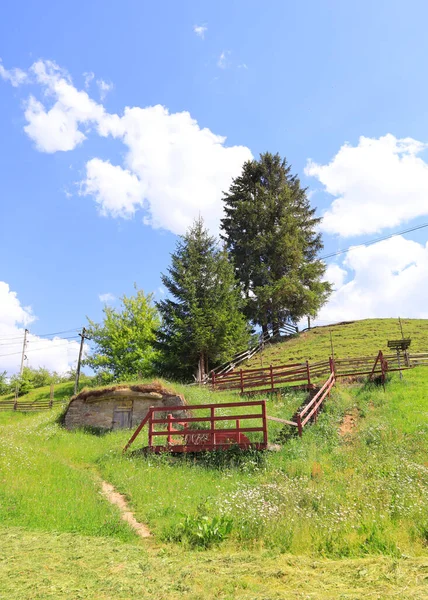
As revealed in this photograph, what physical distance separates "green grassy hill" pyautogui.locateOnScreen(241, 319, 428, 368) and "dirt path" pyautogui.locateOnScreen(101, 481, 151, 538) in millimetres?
22656

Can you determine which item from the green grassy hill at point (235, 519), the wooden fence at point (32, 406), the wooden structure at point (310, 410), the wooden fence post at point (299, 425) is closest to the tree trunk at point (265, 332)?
the wooden fence at point (32, 406)

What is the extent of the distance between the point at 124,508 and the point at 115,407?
38.3 ft

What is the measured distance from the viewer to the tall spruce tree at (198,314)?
27.8 metres

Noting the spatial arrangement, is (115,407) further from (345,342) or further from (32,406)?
(345,342)

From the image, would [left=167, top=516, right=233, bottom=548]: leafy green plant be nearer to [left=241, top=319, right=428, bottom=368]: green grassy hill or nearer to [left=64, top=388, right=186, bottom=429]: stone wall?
[left=64, top=388, right=186, bottom=429]: stone wall

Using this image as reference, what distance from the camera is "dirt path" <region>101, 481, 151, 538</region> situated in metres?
8.17

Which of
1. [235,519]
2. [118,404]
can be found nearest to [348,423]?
[235,519]

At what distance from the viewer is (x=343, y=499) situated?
8.92m

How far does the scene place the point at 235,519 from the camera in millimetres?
8086

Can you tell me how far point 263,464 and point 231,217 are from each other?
1502 inches

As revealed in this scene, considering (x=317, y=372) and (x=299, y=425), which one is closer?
(x=299, y=425)

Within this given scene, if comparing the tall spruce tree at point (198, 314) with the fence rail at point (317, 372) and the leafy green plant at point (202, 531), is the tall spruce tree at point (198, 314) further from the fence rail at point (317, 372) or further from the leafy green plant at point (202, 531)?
the leafy green plant at point (202, 531)

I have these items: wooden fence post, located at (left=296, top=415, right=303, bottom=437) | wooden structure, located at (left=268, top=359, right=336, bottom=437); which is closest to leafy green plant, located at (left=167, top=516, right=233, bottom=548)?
wooden structure, located at (left=268, top=359, right=336, bottom=437)

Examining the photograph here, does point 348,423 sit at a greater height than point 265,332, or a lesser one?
lesser
